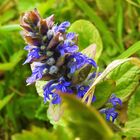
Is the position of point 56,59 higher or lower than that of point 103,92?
higher

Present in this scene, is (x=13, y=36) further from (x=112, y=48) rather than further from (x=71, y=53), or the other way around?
(x=71, y=53)

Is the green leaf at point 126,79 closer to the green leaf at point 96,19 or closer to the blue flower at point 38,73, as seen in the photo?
the blue flower at point 38,73

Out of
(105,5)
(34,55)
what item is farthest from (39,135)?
(105,5)

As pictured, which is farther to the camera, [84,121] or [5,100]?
[5,100]

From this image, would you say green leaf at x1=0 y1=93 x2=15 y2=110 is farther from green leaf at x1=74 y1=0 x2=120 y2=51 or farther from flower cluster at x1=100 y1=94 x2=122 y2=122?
flower cluster at x1=100 y1=94 x2=122 y2=122

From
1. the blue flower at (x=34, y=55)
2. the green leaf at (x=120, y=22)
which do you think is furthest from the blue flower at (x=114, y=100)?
the green leaf at (x=120, y=22)

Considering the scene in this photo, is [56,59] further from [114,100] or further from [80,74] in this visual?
[114,100]

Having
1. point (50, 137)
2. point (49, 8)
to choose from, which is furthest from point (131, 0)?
point (50, 137)

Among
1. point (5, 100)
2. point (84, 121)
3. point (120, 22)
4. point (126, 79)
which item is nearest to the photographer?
point (84, 121)
